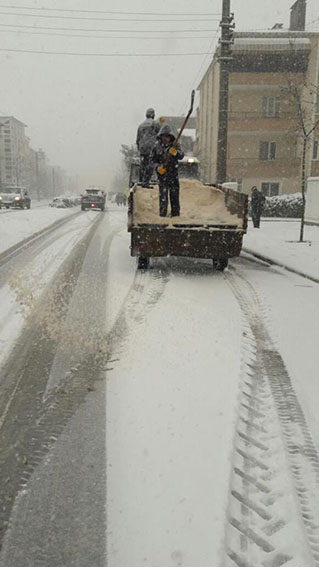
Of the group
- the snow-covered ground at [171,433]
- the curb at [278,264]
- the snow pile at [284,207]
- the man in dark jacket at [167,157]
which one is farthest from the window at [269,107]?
the snow-covered ground at [171,433]

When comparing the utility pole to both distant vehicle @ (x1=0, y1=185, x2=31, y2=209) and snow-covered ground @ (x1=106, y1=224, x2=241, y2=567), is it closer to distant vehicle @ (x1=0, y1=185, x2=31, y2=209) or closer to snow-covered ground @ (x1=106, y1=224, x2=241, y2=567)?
snow-covered ground @ (x1=106, y1=224, x2=241, y2=567)

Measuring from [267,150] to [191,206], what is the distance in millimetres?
28676

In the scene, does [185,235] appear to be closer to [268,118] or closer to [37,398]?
[37,398]

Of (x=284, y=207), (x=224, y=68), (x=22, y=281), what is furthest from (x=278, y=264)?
(x=284, y=207)

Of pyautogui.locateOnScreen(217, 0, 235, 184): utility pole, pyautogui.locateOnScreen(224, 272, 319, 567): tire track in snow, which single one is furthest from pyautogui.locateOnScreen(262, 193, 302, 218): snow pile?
pyautogui.locateOnScreen(224, 272, 319, 567): tire track in snow

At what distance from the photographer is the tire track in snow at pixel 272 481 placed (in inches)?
77.4

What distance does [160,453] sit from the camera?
2.58 m

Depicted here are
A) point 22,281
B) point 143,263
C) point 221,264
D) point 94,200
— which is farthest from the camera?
point 94,200

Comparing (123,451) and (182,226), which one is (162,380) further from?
(182,226)

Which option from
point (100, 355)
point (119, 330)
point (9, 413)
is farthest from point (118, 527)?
point (119, 330)

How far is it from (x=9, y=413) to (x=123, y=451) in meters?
0.92

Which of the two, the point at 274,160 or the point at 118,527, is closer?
the point at 118,527

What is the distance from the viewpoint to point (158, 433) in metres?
2.78

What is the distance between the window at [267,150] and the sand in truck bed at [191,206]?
27.5 m
